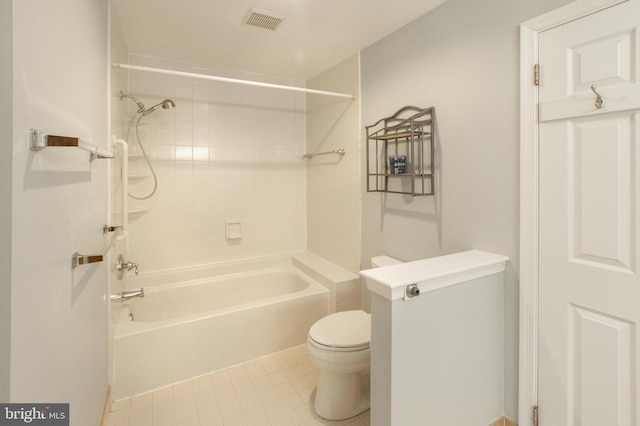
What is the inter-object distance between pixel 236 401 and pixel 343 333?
2.55ft

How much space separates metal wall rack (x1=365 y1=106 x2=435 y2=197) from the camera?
1.97 m

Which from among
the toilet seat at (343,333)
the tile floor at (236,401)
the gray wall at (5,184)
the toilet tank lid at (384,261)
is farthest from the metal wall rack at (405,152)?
the gray wall at (5,184)

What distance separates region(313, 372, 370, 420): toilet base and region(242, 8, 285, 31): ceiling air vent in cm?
219

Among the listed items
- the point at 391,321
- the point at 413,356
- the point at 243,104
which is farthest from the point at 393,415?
the point at 243,104

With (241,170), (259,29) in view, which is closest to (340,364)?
(241,170)

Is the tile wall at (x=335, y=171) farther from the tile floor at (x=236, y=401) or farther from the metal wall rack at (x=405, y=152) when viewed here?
the tile floor at (x=236, y=401)

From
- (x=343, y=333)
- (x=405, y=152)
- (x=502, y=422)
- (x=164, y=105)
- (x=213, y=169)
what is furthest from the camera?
(x=213, y=169)

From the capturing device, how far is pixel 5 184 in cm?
64

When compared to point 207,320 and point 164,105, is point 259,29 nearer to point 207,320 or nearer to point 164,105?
point 164,105
